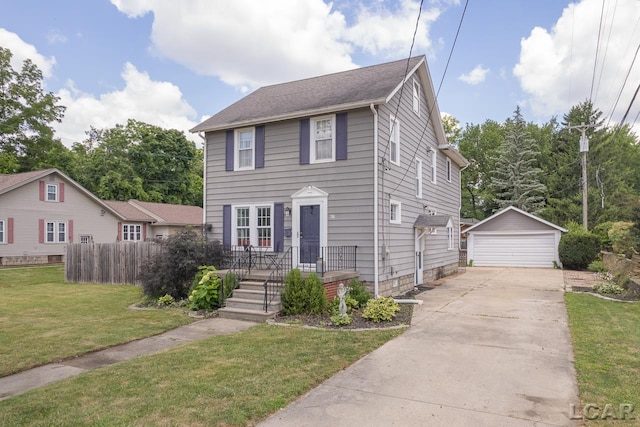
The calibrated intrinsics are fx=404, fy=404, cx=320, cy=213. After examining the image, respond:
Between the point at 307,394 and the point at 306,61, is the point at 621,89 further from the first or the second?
the point at 306,61

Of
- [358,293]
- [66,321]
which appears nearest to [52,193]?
[66,321]

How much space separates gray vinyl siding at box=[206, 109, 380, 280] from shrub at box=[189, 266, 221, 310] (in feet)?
8.38

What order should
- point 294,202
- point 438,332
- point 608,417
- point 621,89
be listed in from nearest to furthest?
point 608,417 < point 438,332 < point 621,89 < point 294,202

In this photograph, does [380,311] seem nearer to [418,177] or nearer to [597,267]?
[418,177]

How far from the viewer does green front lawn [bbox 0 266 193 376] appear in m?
6.35

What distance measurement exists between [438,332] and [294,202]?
5.73m

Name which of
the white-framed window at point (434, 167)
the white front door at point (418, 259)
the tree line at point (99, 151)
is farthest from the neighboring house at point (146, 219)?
the white front door at point (418, 259)

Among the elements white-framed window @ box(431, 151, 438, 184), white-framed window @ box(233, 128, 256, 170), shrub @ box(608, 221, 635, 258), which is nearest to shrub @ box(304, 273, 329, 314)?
white-framed window @ box(233, 128, 256, 170)

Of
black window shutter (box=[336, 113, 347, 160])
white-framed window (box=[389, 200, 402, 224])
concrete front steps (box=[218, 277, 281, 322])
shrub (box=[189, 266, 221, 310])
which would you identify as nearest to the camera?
concrete front steps (box=[218, 277, 281, 322])

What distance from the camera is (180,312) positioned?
380 inches

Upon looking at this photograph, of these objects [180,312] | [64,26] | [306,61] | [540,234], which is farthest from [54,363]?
[540,234]

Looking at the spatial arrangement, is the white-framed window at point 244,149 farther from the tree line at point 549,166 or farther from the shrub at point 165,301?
the tree line at point 549,166

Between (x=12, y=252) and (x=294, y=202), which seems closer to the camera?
(x=294, y=202)

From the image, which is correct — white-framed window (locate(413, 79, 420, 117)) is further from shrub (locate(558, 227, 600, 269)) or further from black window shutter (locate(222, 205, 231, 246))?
shrub (locate(558, 227, 600, 269))
